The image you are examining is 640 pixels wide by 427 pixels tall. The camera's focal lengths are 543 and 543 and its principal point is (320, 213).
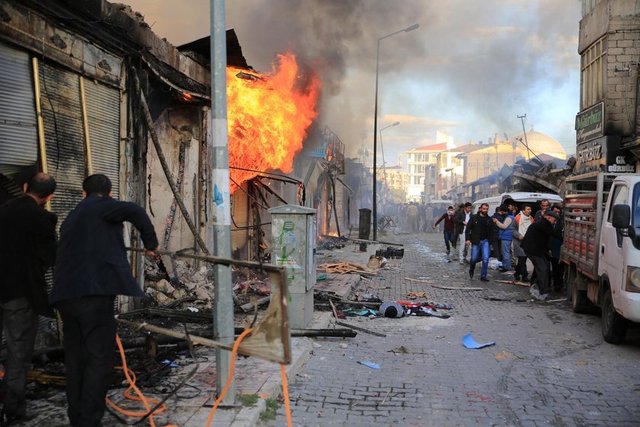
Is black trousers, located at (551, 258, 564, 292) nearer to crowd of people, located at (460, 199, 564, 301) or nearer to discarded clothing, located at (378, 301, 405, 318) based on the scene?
crowd of people, located at (460, 199, 564, 301)

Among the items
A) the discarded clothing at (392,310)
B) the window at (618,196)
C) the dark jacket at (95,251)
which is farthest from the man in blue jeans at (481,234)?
the dark jacket at (95,251)

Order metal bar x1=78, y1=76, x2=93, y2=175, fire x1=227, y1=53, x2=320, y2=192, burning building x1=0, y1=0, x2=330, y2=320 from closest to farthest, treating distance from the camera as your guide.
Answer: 1. burning building x1=0, y1=0, x2=330, y2=320
2. metal bar x1=78, y1=76, x2=93, y2=175
3. fire x1=227, y1=53, x2=320, y2=192

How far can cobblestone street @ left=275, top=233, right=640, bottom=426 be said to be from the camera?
4652 mm

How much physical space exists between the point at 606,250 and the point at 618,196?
2.65ft

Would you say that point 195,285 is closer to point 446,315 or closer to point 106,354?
point 446,315

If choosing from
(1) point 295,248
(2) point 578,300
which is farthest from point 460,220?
(1) point 295,248

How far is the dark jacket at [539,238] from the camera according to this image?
1058cm

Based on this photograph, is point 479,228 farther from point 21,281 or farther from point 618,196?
point 21,281

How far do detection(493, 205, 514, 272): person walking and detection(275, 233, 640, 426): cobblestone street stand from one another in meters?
4.54

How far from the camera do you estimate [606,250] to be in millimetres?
7254

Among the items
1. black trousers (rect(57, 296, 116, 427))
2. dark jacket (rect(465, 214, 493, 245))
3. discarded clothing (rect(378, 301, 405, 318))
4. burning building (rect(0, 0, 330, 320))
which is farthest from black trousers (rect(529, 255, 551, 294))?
black trousers (rect(57, 296, 116, 427))

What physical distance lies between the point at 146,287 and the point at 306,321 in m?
2.65

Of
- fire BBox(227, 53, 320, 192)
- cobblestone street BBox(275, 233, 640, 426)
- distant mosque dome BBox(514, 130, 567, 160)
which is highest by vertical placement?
distant mosque dome BBox(514, 130, 567, 160)

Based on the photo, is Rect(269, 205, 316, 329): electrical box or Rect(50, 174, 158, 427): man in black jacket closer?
Rect(50, 174, 158, 427): man in black jacket
